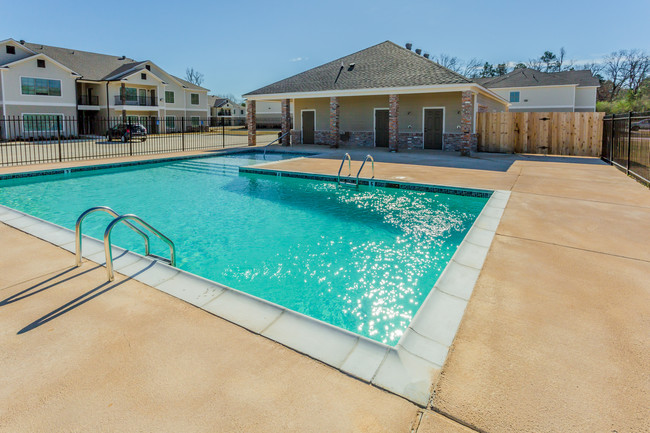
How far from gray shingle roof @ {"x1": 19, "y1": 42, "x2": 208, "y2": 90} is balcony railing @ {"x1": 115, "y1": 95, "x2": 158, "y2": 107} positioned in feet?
6.51

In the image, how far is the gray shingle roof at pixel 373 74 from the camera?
58.5 ft

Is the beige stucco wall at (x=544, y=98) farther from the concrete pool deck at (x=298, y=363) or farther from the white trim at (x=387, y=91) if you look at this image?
the concrete pool deck at (x=298, y=363)

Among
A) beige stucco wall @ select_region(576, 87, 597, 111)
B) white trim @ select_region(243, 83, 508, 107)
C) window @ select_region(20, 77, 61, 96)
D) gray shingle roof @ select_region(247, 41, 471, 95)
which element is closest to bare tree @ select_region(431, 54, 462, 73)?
beige stucco wall @ select_region(576, 87, 597, 111)

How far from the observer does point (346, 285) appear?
5.16 meters

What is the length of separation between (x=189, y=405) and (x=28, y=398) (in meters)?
0.99

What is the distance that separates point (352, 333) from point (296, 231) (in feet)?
14.6

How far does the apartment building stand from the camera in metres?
27.9

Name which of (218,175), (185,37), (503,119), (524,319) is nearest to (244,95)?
(218,175)

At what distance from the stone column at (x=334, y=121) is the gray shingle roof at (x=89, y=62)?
2276 centimetres

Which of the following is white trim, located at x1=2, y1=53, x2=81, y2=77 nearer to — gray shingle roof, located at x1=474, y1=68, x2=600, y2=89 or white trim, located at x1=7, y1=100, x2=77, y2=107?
white trim, located at x1=7, y1=100, x2=77, y2=107

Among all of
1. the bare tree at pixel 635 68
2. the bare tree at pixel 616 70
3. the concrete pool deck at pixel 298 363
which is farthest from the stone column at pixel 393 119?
the bare tree at pixel 616 70

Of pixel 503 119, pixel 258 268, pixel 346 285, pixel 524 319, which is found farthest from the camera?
pixel 503 119

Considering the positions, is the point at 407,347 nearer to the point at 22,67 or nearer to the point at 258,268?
the point at 258,268

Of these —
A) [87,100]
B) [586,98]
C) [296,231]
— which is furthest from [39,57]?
[586,98]
